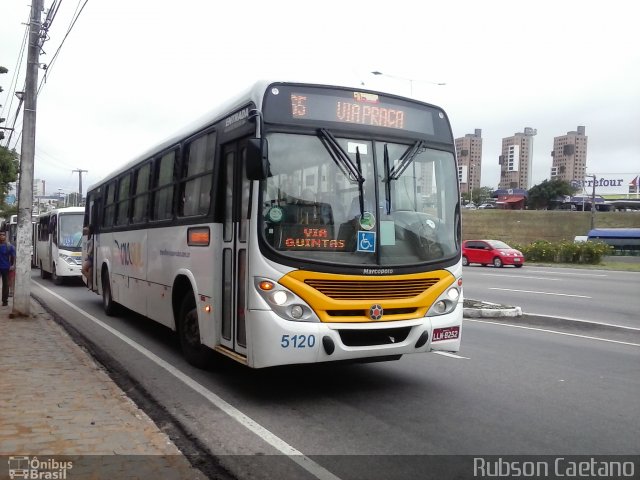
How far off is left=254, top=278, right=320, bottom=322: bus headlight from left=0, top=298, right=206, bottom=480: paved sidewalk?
150cm

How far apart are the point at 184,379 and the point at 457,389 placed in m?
3.17

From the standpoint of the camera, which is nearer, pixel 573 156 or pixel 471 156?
pixel 573 156

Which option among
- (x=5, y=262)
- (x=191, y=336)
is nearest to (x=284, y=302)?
(x=191, y=336)

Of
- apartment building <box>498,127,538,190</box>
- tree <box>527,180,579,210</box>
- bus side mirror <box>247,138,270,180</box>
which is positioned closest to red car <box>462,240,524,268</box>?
bus side mirror <box>247,138,270,180</box>

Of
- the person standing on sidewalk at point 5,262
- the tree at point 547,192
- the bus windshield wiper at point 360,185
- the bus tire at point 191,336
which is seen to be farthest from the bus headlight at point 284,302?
the tree at point 547,192

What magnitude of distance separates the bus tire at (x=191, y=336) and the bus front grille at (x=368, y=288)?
2180 millimetres

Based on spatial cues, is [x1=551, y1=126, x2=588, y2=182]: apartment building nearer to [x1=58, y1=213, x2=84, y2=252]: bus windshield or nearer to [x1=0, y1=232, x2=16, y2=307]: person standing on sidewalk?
[x1=58, y1=213, x2=84, y2=252]: bus windshield

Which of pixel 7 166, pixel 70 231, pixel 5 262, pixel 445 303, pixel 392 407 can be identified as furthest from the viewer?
pixel 7 166

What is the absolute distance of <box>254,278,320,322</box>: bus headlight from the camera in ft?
19.0

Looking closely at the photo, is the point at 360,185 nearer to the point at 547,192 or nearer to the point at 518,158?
the point at 547,192

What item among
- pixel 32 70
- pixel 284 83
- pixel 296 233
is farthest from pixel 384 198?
pixel 32 70

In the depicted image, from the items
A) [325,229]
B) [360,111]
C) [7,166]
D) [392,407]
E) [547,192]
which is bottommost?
[392,407]

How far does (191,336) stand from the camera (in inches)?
309

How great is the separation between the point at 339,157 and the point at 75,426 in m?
3.47
